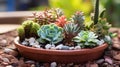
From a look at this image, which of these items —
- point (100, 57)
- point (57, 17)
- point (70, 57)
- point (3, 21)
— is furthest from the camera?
point (3, 21)

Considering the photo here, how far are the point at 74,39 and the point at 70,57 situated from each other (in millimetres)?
98

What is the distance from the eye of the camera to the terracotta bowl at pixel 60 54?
151 centimetres

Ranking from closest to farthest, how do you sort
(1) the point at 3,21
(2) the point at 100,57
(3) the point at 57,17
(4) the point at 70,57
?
(4) the point at 70,57 → (2) the point at 100,57 → (3) the point at 57,17 → (1) the point at 3,21

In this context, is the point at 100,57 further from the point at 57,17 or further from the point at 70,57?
the point at 57,17

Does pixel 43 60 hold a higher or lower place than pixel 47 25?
lower

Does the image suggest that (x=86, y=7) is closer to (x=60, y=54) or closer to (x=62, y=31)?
(x=62, y=31)

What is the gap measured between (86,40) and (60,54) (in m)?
0.14

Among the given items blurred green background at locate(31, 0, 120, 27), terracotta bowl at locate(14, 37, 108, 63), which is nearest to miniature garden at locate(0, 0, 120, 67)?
terracotta bowl at locate(14, 37, 108, 63)

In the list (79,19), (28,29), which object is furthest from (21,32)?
(79,19)

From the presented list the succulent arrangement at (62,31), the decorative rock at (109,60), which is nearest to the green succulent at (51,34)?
the succulent arrangement at (62,31)

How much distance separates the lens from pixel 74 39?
1.58m

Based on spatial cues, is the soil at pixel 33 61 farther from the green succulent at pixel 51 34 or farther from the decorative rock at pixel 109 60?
the green succulent at pixel 51 34

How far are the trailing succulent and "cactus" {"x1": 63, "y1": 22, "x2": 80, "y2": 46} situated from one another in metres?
0.15

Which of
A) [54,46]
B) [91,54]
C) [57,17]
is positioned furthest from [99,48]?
[57,17]
